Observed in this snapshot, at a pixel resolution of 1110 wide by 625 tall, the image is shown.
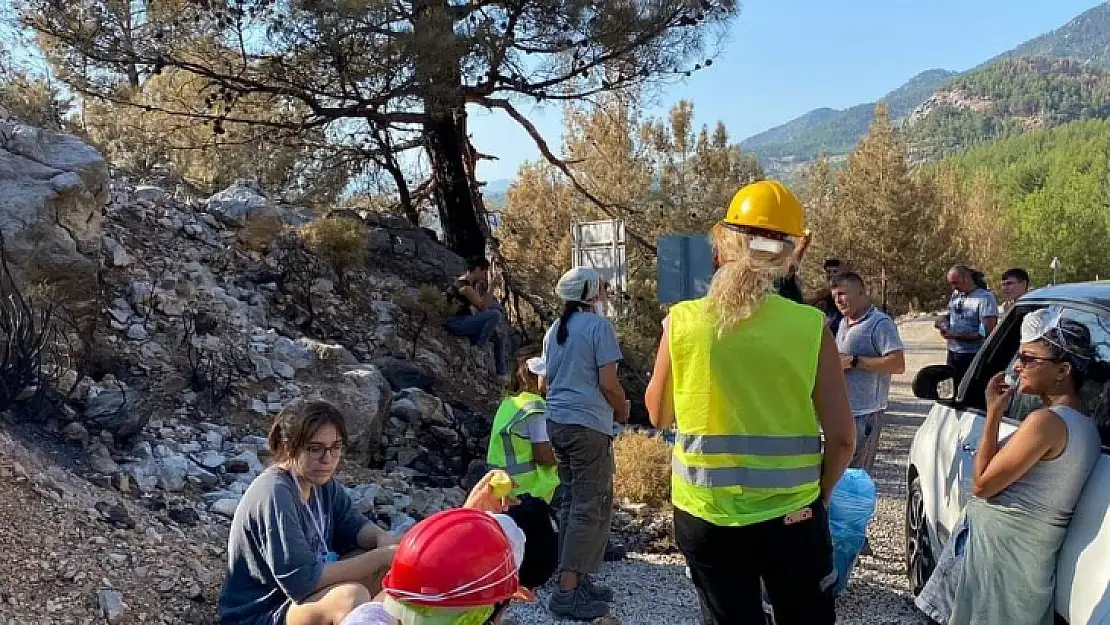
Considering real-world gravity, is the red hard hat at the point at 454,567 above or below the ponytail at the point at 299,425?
below

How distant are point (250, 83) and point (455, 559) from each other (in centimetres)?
897

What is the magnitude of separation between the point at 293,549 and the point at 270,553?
0.28 feet

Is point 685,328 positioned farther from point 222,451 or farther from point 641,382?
point 641,382

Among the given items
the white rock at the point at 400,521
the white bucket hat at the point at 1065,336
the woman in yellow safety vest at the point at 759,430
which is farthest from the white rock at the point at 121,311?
the white bucket hat at the point at 1065,336

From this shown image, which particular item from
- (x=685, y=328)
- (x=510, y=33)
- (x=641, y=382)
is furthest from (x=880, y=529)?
(x=510, y=33)

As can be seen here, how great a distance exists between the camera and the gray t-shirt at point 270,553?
2.86m

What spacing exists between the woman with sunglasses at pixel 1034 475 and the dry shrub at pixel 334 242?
24.6 ft

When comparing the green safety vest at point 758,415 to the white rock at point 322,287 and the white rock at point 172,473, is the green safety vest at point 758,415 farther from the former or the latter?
the white rock at point 322,287

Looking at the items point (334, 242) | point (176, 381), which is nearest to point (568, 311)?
point (176, 381)

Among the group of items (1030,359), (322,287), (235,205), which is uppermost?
(235,205)

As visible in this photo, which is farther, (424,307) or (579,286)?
(424,307)

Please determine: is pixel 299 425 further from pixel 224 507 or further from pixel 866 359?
pixel 866 359

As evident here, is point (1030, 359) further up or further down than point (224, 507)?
further up

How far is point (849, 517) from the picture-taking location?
3965mm
